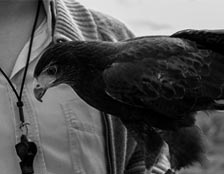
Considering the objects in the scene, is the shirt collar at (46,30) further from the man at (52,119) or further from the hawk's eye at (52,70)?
the hawk's eye at (52,70)

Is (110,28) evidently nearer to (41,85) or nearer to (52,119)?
(52,119)

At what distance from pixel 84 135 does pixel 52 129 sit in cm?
10

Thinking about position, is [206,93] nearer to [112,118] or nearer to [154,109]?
[154,109]

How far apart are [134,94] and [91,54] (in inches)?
5.7

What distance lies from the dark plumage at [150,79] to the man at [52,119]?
0.20 meters

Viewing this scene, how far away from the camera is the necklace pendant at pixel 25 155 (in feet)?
7.02

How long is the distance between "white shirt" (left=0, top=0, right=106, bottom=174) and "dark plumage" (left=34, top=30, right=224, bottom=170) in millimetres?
198

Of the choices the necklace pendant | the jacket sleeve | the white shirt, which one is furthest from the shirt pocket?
the jacket sleeve

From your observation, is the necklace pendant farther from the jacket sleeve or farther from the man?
the jacket sleeve

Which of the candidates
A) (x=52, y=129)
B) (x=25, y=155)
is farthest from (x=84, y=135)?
(x=25, y=155)

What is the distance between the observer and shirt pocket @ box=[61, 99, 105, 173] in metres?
2.27

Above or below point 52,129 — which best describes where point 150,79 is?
above

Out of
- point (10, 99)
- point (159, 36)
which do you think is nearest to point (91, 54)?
point (159, 36)

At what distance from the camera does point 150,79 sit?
2041 mm
